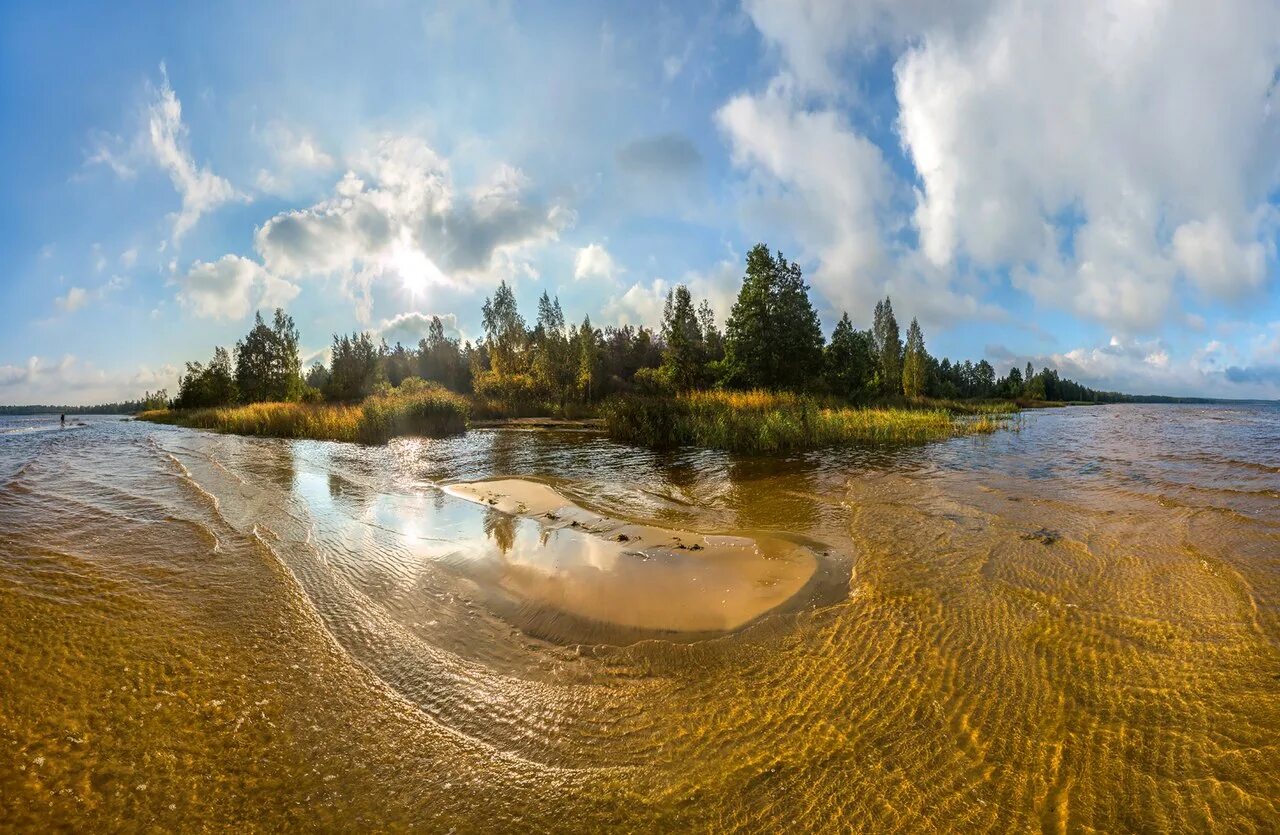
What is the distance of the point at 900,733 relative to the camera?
9.26 ft

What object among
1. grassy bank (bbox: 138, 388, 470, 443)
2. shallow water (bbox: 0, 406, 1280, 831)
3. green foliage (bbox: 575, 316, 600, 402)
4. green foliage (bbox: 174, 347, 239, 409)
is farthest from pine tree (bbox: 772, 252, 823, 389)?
green foliage (bbox: 174, 347, 239, 409)

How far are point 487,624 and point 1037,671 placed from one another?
4.29 metres

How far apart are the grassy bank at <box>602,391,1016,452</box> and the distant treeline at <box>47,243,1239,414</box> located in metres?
16.0

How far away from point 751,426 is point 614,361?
43580 millimetres

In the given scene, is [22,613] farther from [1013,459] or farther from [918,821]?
[1013,459]

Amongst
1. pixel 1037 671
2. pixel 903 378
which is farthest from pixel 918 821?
pixel 903 378

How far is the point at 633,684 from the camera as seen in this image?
3.43m

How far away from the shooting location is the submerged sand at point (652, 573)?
455 cm

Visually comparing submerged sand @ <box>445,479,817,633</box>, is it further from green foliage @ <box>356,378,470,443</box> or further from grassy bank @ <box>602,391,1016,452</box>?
green foliage @ <box>356,378,470,443</box>

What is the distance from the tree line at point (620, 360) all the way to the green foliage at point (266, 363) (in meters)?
0.13

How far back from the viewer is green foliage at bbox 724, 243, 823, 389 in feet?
127

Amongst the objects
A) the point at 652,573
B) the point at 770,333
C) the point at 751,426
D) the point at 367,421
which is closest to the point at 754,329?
the point at 770,333

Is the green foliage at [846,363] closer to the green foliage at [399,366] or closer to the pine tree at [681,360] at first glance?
the pine tree at [681,360]

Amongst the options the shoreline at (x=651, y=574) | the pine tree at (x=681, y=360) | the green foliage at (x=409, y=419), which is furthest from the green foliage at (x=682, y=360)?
the shoreline at (x=651, y=574)
